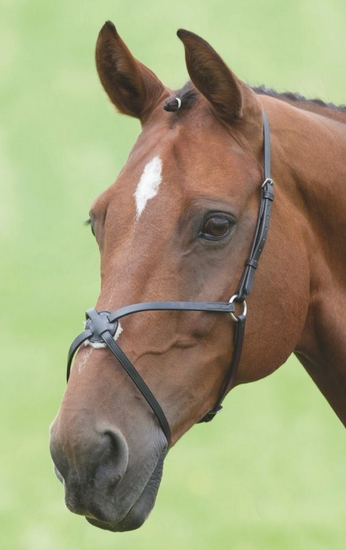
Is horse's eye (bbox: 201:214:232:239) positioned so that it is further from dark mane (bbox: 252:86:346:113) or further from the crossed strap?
dark mane (bbox: 252:86:346:113)

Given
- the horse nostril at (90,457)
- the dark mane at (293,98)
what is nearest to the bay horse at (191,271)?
the horse nostril at (90,457)

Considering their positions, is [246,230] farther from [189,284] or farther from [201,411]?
[201,411]

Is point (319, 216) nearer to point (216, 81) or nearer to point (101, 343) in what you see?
point (216, 81)

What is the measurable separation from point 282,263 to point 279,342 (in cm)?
26

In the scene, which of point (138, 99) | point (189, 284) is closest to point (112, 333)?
point (189, 284)

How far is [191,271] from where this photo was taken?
2.65 metres

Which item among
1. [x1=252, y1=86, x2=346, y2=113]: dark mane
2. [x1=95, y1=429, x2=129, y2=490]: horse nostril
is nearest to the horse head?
[x1=95, y1=429, x2=129, y2=490]: horse nostril

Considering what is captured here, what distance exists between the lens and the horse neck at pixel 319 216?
296 centimetres

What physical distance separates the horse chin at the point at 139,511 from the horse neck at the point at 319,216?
31.4 inches

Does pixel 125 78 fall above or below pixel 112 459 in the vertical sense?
above

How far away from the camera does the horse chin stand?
2.49m

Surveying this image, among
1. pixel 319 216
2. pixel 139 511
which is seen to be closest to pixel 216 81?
pixel 319 216

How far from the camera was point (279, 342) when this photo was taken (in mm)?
2848

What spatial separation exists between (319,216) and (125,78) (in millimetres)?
853
